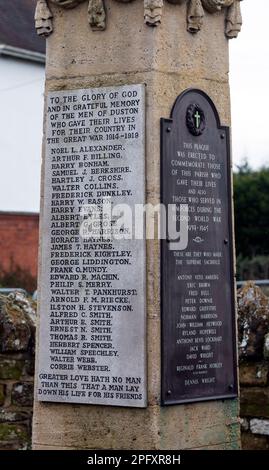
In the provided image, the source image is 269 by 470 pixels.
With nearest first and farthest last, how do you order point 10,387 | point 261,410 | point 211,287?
point 211,287 → point 261,410 → point 10,387

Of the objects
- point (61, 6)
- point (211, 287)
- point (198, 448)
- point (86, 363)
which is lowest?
point (198, 448)

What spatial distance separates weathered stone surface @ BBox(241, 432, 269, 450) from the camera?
6797 millimetres

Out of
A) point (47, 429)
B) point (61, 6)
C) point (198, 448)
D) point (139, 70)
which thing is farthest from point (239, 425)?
point (61, 6)

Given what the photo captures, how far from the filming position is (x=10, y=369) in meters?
7.36

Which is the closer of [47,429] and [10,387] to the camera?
[47,429]

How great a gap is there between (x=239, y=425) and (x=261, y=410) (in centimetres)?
54

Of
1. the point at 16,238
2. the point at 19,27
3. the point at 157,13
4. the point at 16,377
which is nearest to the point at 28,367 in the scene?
the point at 16,377

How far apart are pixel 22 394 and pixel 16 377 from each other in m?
0.15

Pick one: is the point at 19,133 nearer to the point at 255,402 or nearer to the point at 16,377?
the point at 16,377

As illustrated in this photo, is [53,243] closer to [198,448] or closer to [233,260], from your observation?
[233,260]

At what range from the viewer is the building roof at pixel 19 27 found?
28391mm

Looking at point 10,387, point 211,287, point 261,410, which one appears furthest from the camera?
point 10,387

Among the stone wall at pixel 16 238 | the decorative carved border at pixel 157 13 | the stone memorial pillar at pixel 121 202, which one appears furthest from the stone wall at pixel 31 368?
the stone wall at pixel 16 238

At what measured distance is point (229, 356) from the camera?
6234 millimetres
